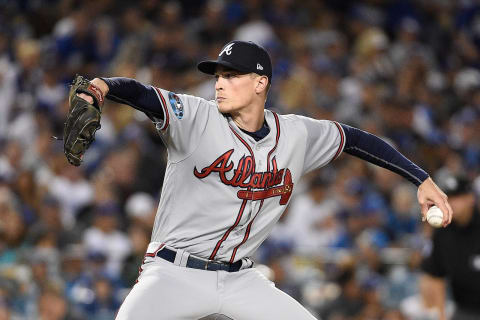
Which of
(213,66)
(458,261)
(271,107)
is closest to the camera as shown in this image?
(213,66)

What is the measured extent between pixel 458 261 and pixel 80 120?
12.2 ft

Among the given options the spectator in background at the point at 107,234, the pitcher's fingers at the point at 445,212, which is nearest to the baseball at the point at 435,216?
the pitcher's fingers at the point at 445,212

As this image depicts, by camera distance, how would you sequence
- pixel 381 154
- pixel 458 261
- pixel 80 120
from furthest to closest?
pixel 458 261
pixel 381 154
pixel 80 120

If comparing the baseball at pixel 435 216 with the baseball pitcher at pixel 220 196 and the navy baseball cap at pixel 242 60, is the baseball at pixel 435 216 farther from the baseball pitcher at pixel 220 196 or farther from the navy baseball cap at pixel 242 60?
the navy baseball cap at pixel 242 60

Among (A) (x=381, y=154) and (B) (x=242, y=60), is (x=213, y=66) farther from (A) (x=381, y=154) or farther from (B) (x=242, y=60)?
(A) (x=381, y=154)

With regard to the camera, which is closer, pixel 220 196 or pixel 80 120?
pixel 80 120

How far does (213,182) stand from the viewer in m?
4.09

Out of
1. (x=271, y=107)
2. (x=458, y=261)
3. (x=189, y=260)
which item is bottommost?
(x=189, y=260)

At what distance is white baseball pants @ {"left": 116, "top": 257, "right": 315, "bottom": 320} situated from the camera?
388cm

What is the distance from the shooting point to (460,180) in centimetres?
632

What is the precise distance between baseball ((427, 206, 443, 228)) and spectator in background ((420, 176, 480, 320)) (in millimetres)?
2095

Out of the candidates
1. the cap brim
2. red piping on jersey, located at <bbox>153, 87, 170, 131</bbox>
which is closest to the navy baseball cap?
the cap brim

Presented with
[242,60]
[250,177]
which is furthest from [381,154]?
[242,60]

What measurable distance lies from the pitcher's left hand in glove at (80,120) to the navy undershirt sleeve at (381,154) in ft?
5.20
